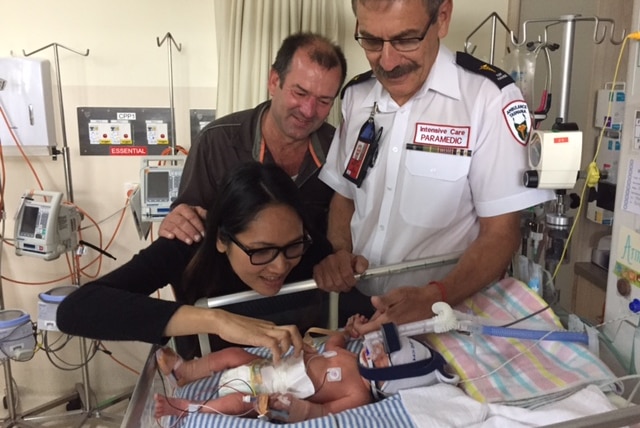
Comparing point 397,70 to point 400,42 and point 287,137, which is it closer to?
point 400,42

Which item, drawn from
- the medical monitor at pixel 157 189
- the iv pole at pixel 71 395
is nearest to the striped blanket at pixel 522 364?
the medical monitor at pixel 157 189

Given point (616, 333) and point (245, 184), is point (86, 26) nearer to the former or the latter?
point (245, 184)

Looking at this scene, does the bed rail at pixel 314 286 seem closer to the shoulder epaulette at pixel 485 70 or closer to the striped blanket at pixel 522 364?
the striped blanket at pixel 522 364

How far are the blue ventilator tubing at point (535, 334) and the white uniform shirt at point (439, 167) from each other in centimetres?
34

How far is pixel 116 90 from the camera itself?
123 inches

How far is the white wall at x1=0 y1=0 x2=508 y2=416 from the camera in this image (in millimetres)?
3049

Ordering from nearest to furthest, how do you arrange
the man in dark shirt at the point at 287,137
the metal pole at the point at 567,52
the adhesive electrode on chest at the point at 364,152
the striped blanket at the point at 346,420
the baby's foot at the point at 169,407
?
the striped blanket at the point at 346,420, the baby's foot at the point at 169,407, the adhesive electrode on chest at the point at 364,152, the metal pole at the point at 567,52, the man in dark shirt at the point at 287,137

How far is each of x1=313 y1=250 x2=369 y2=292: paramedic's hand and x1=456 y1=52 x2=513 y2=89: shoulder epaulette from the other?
61 cm

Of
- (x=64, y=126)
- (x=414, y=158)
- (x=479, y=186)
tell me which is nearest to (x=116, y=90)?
(x=64, y=126)

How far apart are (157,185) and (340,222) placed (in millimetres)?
1324

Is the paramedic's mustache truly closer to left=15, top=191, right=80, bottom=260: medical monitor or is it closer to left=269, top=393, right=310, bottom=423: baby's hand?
left=269, top=393, right=310, bottom=423: baby's hand

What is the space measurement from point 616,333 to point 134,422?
3.51 feet

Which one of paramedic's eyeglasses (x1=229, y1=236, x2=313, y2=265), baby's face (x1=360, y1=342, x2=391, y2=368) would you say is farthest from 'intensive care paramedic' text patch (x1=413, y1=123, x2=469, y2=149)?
baby's face (x1=360, y1=342, x2=391, y2=368)

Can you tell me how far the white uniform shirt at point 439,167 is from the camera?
147 centimetres
